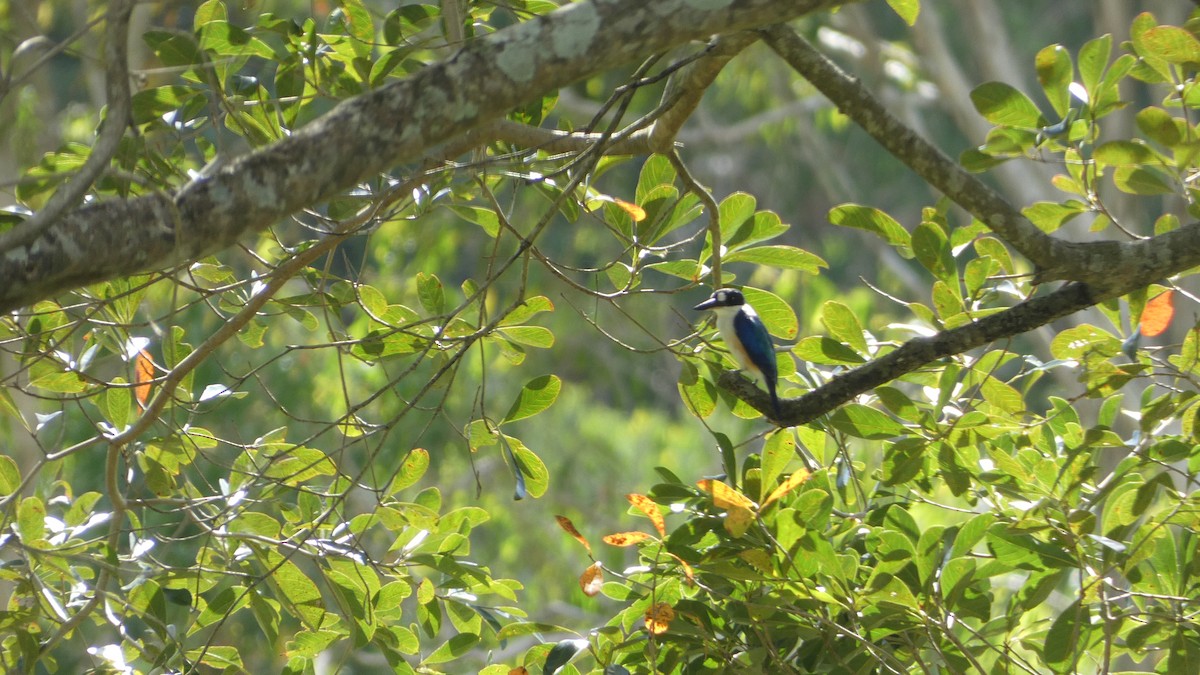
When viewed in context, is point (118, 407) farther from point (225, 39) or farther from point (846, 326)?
point (846, 326)

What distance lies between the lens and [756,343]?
10.5 feet

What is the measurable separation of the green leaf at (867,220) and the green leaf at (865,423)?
16.8 inches

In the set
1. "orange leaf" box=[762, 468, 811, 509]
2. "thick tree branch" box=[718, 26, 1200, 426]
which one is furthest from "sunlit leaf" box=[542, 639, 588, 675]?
"thick tree branch" box=[718, 26, 1200, 426]

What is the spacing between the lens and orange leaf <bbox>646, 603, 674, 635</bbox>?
262cm

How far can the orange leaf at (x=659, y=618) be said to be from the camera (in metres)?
2.62

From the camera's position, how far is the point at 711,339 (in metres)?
3.19

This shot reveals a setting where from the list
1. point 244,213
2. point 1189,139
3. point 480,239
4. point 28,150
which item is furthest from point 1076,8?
point 244,213

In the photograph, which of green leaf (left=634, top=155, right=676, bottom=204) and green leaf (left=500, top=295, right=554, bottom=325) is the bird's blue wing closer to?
green leaf (left=634, top=155, right=676, bottom=204)

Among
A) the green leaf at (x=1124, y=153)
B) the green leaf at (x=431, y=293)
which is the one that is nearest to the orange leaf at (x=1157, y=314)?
the green leaf at (x=1124, y=153)

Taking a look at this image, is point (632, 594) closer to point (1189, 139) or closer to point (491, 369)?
point (1189, 139)

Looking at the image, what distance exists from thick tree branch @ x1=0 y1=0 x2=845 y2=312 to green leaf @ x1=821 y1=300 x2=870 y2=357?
3.54 feet

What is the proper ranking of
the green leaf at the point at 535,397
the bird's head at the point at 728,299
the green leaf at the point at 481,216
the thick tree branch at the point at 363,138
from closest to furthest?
the thick tree branch at the point at 363,138
the green leaf at the point at 535,397
the green leaf at the point at 481,216
the bird's head at the point at 728,299

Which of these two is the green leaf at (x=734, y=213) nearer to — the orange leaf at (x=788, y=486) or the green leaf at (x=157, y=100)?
the orange leaf at (x=788, y=486)

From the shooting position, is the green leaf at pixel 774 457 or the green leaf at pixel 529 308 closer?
the green leaf at pixel 774 457
